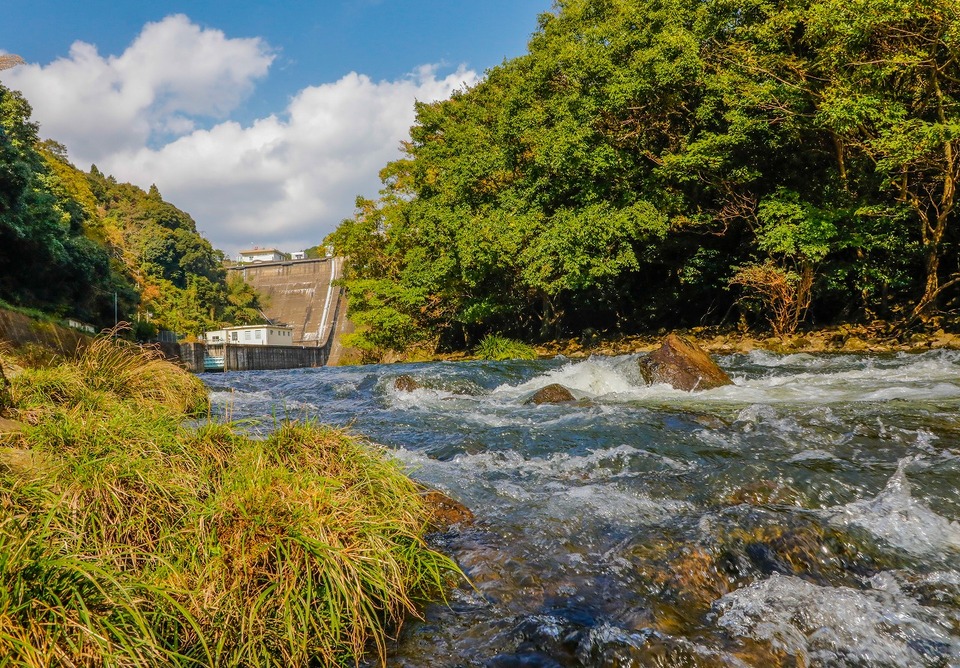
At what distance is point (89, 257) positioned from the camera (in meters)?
29.8

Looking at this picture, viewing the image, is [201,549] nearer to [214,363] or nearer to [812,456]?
[812,456]

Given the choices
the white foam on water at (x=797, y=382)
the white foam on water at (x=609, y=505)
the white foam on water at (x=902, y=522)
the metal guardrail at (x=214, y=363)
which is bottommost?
the white foam on water at (x=902, y=522)

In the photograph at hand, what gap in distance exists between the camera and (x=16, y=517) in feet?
7.59

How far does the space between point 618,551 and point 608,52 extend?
1949 cm

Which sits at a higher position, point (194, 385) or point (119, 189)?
point (119, 189)

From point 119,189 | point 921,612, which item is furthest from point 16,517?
point 119,189

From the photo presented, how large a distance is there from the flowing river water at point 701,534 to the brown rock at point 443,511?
0.50ft

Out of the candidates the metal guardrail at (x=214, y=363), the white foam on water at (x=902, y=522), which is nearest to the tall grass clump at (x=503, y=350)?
the white foam on water at (x=902, y=522)

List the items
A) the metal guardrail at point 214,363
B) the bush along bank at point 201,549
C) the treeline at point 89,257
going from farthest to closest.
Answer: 1. the metal guardrail at point 214,363
2. the treeline at point 89,257
3. the bush along bank at point 201,549

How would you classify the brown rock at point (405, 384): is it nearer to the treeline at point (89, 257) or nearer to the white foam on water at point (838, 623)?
the white foam on water at point (838, 623)

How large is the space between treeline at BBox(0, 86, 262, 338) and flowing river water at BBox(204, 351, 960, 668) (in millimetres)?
23149

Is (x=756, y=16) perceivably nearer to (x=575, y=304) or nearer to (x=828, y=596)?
(x=575, y=304)

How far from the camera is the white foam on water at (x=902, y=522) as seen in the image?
3715 millimetres

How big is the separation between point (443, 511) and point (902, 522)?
312 cm
